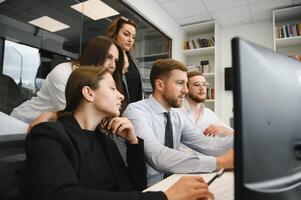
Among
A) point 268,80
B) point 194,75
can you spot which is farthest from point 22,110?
point 194,75

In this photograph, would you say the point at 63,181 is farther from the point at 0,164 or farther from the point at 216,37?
the point at 216,37

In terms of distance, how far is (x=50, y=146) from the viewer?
0.77 meters

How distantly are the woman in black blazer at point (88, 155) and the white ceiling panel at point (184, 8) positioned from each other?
2.97m

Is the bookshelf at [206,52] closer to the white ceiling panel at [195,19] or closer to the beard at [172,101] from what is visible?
the white ceiling panel at [195,19]

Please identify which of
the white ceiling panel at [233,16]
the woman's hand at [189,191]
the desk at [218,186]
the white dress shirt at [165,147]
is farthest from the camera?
the white ceiling panel at [233,16]

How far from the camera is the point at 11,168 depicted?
30.0 inches

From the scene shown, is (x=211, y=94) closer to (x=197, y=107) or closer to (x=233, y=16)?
(x=233, y=16)

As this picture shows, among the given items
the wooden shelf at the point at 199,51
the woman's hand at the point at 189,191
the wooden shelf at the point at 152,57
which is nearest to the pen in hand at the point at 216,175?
the woman's hand at the point at 189,191

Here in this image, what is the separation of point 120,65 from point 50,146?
1.01 meters

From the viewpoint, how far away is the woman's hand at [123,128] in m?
1.10

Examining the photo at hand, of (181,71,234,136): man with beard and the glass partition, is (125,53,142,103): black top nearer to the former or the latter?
(181,71,234,136): man with beard

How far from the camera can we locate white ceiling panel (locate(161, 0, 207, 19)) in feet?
12.4

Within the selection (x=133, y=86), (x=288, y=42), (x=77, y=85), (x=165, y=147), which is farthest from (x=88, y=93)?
(x=288, y=42)

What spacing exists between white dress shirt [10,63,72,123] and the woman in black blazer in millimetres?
346
